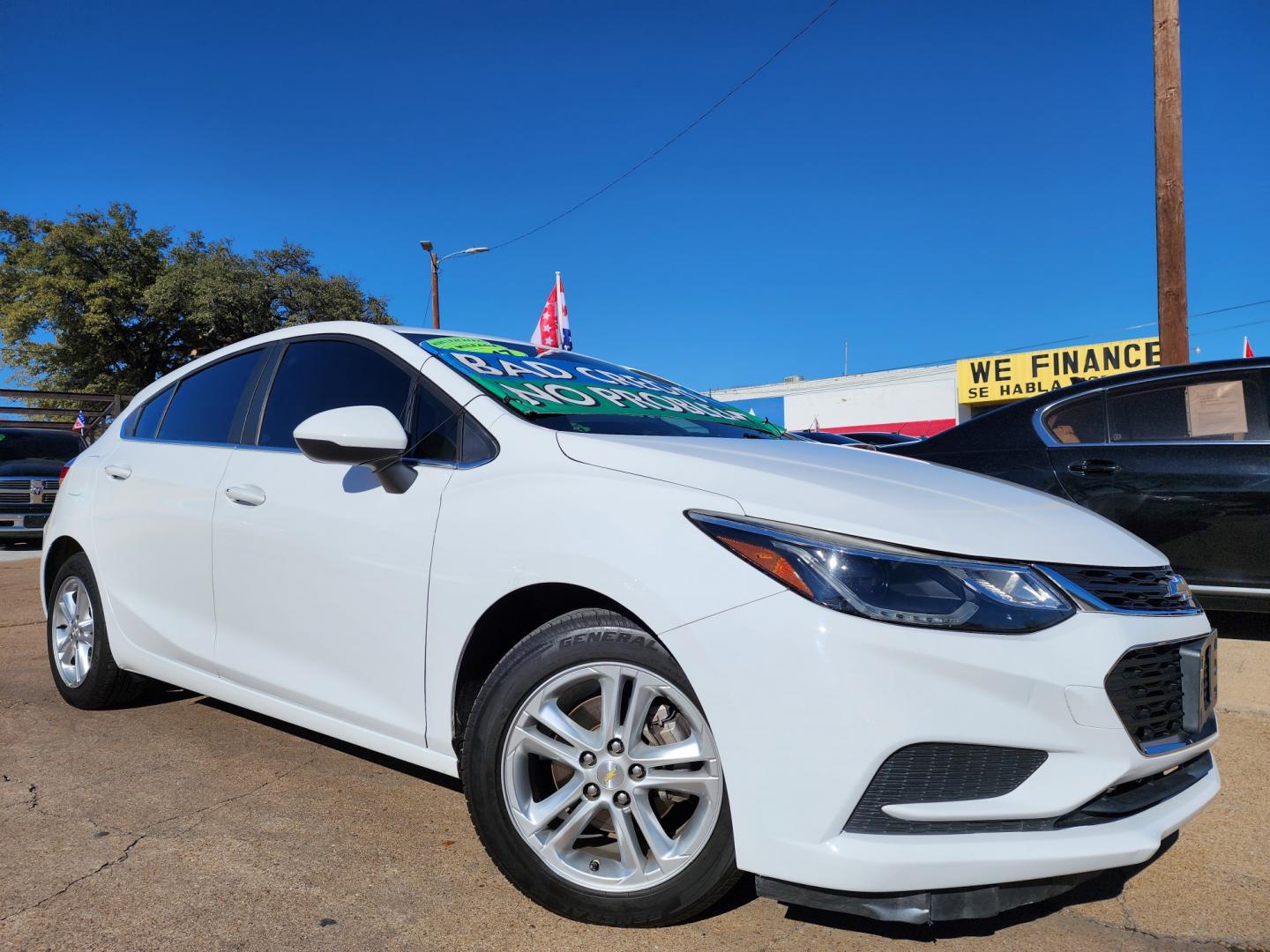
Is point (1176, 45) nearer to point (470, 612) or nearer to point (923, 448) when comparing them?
point (923, 448)

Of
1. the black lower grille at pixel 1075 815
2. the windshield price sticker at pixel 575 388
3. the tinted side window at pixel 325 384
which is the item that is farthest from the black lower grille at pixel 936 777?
the tinted side window at pixel 325 384

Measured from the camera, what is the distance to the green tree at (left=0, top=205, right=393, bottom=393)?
30094 millimetres

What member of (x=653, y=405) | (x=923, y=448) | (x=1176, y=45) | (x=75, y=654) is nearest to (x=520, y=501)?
(x=653, y=405)

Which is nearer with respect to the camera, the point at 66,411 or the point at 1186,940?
the point at 1186,940

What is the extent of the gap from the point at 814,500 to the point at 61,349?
118ft

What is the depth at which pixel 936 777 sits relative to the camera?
1678 mm

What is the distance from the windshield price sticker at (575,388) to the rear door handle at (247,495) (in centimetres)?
73

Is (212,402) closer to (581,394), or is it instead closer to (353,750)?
(353,750)

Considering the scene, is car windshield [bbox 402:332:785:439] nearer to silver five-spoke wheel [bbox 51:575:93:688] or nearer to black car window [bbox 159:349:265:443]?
black car window [bbox 159:349:265:443]

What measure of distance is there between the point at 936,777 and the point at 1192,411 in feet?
12.1

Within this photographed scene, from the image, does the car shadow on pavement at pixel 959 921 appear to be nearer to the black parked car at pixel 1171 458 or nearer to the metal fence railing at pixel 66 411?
the black parked car at pixel 1171 458

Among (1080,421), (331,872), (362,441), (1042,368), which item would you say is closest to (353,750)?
(331,872)

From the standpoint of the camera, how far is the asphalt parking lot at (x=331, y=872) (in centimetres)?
196

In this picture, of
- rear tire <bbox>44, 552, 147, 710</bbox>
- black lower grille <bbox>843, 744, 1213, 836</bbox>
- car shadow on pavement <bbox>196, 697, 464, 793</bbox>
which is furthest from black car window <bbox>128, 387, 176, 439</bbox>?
black lower grille <bbox>843, 744, 1213, 836</bbox>
